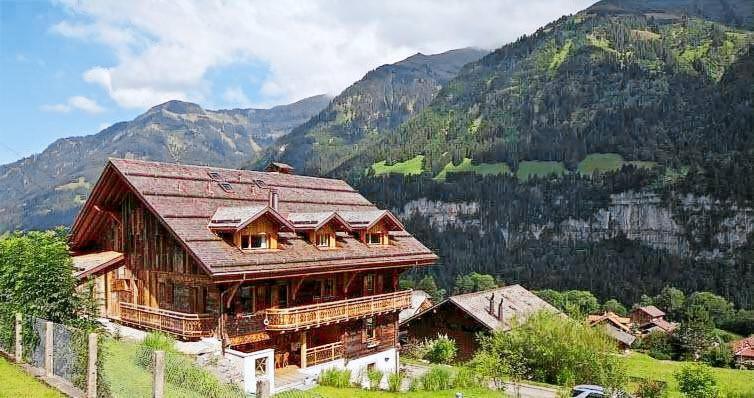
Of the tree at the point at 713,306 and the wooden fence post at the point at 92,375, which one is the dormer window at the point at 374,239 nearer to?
the wooden fence post at the point at 92,375

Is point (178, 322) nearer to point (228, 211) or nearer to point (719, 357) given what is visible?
point (228, 211)

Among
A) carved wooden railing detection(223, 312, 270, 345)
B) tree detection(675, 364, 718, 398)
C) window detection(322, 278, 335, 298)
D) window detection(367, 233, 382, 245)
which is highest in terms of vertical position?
window detection(367, 233, 382, 245)

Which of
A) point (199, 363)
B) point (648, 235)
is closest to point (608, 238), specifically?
point (648, 235)

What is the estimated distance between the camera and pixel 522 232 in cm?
18512

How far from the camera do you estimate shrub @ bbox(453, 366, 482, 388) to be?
1063 inches

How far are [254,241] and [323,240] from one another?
157 inches

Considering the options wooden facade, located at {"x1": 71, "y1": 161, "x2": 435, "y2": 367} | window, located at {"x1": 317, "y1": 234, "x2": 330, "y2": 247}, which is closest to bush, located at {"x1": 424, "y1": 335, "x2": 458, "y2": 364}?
wooden facade, located at {"x1": 71, "y1": 161, "x2": 435, "y2": 367}

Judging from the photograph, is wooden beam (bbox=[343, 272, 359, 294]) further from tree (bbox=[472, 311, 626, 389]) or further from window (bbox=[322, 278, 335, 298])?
tree (bbox=[472, 311, 626, 389])

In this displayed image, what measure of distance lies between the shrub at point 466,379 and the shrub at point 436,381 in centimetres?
41

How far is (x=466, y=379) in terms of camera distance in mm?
27219

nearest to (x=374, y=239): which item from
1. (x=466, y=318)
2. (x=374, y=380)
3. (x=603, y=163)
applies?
(x=374, y=380)

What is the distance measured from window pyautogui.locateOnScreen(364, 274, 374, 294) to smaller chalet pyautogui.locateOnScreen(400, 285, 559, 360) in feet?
43.5

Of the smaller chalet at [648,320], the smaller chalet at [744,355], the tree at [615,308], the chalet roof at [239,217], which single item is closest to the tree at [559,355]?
the chalet roof at [239,217]

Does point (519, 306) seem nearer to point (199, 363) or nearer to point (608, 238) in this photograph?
point (199, 363)
